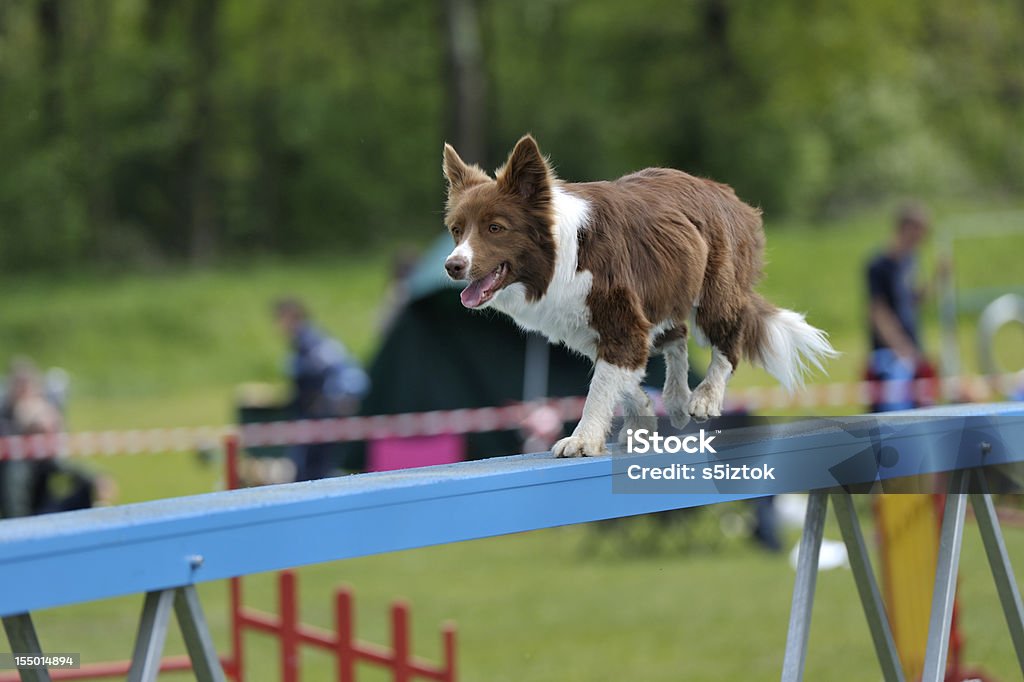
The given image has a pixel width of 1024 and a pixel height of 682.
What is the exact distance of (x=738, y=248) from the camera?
3312mm

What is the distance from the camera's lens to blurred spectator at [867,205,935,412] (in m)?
8.43

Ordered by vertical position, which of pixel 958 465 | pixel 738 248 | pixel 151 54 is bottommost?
pixel 958 465

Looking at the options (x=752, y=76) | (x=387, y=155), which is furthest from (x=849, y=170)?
(x=387, y=155)

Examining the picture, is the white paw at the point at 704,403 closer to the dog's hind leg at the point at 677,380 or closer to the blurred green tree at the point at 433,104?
the dog's hind leg at the point at 677,380

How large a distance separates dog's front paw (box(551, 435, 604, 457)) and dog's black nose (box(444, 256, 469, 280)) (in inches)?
18.7

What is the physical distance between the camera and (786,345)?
132 inches

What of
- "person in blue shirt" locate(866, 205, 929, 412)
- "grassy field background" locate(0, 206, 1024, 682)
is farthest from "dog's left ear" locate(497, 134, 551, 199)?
"person in blue shirt" locate(866, 205, 929, 412)

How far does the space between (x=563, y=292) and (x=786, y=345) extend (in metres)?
0.72

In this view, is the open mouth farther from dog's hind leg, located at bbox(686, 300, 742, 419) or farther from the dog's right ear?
dog's hind leg, located at bbox(686, 300, 742, 419)

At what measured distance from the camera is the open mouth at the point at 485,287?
2.87 meters

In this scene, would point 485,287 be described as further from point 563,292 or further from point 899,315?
point 899,315

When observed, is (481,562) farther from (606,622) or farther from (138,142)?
(138,142)

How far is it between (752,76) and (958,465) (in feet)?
85.6

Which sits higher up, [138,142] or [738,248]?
[138,142]
